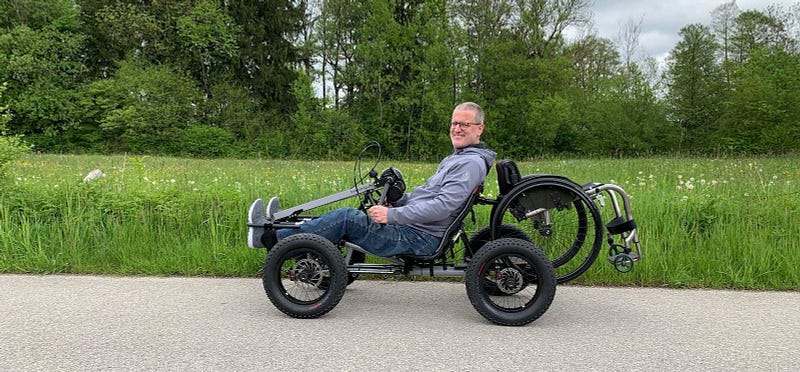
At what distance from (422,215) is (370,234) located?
1.25 ft

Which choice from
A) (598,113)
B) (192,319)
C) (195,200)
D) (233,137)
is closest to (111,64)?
(233,137)

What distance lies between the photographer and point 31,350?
9.34 ft

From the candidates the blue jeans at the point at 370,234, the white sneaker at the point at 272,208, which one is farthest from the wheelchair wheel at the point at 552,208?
the white sneaker at the point at 272,208

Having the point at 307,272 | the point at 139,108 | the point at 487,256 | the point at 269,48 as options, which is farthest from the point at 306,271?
the point at 269,48

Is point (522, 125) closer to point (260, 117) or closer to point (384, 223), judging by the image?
point (260, 117)

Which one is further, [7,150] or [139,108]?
[139,108]

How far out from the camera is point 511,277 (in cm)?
337

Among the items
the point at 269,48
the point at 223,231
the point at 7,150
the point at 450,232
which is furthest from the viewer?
the point at 269,48

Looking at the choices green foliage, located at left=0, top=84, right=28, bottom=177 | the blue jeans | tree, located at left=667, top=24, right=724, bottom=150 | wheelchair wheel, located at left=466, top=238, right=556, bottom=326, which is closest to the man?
the blue jeans

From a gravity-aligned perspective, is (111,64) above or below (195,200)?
above

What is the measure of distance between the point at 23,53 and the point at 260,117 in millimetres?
14027

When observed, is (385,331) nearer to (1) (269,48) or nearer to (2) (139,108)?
(2) (139,108)

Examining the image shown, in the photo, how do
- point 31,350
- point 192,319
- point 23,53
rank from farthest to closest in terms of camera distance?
point 23,53, point 192,319, point 31,350

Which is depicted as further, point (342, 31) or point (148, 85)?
point (342, 31)
